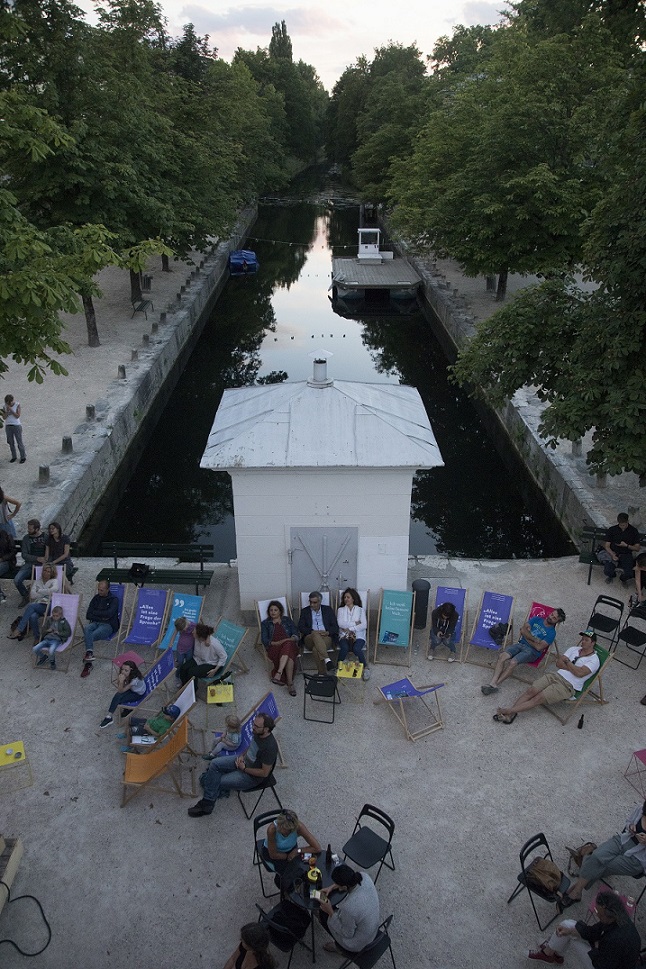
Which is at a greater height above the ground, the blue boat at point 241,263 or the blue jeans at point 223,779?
the blue boat at point 241,263

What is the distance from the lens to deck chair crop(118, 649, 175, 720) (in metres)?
7.80

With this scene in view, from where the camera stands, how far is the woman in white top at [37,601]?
906cm

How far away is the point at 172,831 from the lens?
657cm

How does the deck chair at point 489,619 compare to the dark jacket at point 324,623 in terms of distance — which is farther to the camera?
the deck chair at point 489,619

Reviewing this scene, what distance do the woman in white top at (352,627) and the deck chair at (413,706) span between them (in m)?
0.58

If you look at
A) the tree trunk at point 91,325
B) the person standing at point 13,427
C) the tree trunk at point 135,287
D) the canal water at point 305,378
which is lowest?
the canal water at point 305,378

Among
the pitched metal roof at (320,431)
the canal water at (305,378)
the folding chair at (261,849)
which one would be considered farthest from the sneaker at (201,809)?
the canal water at (305,378)

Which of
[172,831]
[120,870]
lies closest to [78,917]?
[120,870]

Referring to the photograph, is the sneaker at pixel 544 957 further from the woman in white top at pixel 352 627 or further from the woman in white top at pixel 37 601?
the woman in white top at pixel 37 601

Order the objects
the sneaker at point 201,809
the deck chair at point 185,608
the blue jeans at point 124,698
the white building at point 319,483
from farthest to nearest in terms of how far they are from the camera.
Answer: the deck chair at point 185,608, the white building at point 319,483, the blue jeans at point 124,698, the sneaker at point 201,809

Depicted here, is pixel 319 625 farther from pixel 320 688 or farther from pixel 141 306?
pixel 141 306

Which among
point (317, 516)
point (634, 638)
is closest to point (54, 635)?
point (317, 516)

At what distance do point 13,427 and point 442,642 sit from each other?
966 centimetres

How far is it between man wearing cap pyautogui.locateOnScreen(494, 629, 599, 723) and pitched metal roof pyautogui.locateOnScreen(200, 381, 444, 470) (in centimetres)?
273
